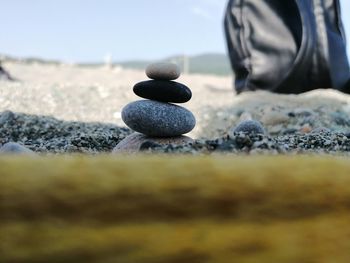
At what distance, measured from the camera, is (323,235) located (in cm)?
74

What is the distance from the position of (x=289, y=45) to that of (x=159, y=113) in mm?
3050

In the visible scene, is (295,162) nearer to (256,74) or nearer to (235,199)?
(235,199)

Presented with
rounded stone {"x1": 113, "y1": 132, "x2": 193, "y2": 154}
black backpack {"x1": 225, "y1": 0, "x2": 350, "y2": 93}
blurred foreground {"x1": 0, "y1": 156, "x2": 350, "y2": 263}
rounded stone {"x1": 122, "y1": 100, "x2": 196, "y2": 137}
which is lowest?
→ blurred foreground {"x1": 0, "y1": 156, "x2": 350, "y2": 263}

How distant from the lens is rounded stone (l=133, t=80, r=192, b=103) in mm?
2055

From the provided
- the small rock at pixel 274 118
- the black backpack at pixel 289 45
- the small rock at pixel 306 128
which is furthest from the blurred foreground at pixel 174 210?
the black backpack at pixel 289 45

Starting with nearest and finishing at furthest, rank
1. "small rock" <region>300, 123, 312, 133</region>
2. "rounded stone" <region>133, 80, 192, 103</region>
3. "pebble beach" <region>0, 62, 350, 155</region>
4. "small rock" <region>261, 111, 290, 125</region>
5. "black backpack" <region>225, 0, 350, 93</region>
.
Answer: "rounded stone" <region>133, 80, 192, 103</region>
"pebble beach" <region>0, 62, 350, 155</region>
"small rock" <region>300, 123, 312, 133</region>
"small rock" <region>261, 111, 290, 125</region>
"black backpack" <region>225, 0, 350, 93</region>

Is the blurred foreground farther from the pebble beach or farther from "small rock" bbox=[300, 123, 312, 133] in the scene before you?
"small rock" bbox=[300, 123, 312, 133]

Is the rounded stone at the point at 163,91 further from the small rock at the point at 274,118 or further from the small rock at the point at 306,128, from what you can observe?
the small rock at the point at 274,118

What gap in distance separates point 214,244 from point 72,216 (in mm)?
176

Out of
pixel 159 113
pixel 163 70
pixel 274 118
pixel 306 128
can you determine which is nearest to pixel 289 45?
pixel 274 118

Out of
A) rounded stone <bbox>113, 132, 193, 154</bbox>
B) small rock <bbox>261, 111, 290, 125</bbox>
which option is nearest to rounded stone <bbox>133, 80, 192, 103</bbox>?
rounded stone <bbox>113, 132, 193, 154</bbox>

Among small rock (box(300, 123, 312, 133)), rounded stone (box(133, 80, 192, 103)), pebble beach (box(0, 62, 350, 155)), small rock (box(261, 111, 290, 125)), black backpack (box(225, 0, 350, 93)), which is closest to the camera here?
rounded stone (box(133, 80, 192, 103))

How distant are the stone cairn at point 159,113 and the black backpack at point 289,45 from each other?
2760mm

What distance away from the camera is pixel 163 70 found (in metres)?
2.07
